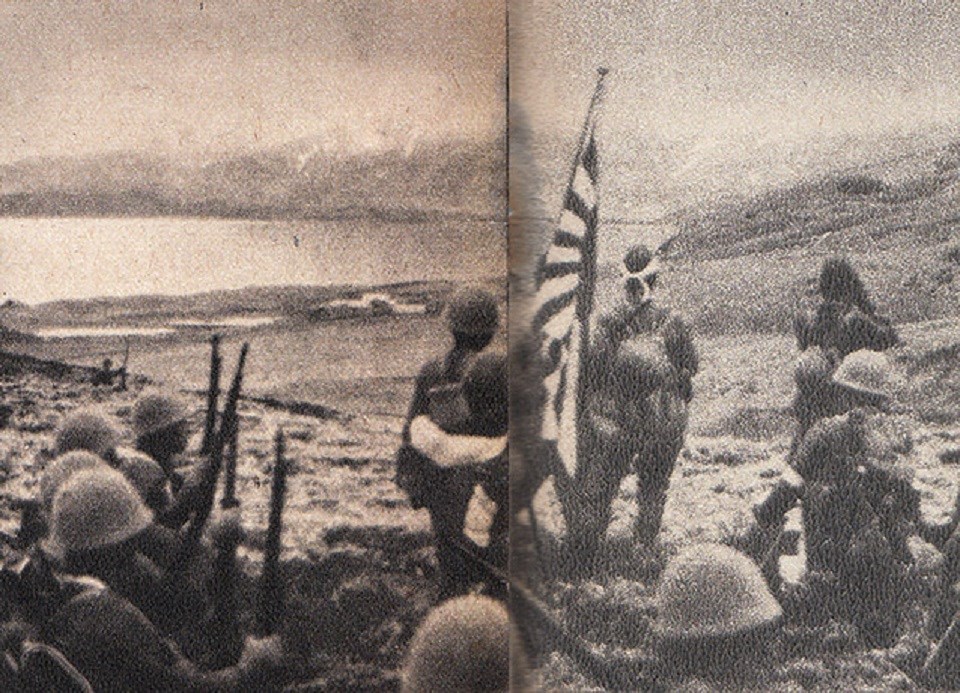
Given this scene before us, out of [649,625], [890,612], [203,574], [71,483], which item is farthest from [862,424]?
[71,483]

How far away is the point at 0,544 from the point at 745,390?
1.37 meters

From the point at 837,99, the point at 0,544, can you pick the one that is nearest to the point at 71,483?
the point at 0,544

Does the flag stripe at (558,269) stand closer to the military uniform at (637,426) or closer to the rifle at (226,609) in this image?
the military uniform at (637,426)

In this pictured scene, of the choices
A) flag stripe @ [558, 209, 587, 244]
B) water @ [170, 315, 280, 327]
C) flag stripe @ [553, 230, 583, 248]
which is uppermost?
flag stripe @ [558, 209, 587, 244]

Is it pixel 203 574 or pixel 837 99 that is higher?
pixel 837 99

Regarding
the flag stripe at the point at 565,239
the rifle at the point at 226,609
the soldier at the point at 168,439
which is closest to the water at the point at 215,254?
the flag stripe at the point at 565,239

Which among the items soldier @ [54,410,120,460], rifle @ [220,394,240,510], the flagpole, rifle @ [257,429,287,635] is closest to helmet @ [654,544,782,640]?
the flagpole

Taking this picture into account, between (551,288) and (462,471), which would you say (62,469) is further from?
(551,288)

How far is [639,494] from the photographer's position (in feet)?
5.76

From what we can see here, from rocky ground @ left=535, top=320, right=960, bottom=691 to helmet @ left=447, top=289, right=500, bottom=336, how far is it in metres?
0.31

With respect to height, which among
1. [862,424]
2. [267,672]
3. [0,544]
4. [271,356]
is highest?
[271,356]

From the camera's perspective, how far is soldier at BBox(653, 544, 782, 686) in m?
1.74

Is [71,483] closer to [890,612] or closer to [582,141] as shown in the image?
[582,141]

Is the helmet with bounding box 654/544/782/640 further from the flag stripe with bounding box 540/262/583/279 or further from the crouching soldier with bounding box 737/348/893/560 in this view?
the flag stripe with bounding box 540/262/583/279
